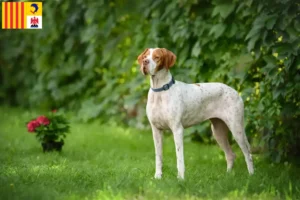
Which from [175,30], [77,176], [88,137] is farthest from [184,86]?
[88,137]

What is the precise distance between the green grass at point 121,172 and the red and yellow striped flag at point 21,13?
185 centimetres

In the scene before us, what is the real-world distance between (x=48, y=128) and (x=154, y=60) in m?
2.98

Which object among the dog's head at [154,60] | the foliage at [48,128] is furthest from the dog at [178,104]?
the foliage at [48,128]

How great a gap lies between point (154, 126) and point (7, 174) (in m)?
1.57

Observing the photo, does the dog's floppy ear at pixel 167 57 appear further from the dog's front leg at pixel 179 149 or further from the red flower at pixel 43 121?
the red flower at pixel 43 121

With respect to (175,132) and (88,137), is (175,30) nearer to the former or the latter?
(88,137)

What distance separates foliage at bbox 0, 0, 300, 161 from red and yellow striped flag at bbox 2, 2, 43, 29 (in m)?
1.52

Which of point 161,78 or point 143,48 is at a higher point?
point 143,48

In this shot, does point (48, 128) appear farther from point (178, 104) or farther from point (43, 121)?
point (178, 104)

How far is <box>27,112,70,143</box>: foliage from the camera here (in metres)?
8.16

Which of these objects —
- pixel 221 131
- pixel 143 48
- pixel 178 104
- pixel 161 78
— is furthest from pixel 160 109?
pixel 143 48

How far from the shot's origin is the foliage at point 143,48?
651 centimetres

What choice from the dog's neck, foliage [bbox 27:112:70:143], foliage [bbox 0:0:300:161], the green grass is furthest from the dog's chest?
foliage [bbox 27:112:70:143]

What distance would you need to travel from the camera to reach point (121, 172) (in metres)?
6.45
